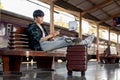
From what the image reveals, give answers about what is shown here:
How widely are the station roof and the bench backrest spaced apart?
35.0 ft

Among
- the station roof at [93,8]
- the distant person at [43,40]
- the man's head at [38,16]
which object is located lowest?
the distant person at [43,40]

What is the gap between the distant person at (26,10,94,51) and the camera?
14.5 ft

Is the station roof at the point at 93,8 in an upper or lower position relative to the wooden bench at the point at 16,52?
upper

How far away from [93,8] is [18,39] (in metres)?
15.8

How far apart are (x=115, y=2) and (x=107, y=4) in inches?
40.6

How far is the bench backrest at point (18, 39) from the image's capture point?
462 cm

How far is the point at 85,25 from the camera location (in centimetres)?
2428

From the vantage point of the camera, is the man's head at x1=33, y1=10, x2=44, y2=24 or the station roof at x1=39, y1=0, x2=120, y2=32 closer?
the man's head at x1=33, y1=10, x2=44, y2=24

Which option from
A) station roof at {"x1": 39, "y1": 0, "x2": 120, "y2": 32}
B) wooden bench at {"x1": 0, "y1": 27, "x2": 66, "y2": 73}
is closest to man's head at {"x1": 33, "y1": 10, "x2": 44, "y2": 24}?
wooden bench at {"x1": 0, "y1": 27, "x2": 66, "y2": 73}

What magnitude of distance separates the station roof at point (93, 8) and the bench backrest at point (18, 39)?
10.7 meters

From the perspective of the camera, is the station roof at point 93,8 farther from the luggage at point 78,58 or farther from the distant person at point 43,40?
the luggage at point 78,58

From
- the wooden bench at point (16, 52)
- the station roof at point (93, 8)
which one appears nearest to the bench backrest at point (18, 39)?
the wooden bench at point (16, 52)

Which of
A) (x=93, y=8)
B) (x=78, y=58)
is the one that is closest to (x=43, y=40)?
(x=78, y=58)

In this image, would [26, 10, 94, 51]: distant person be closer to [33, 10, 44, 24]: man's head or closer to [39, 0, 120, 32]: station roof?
[33, 10, 44, 24]: man's head
